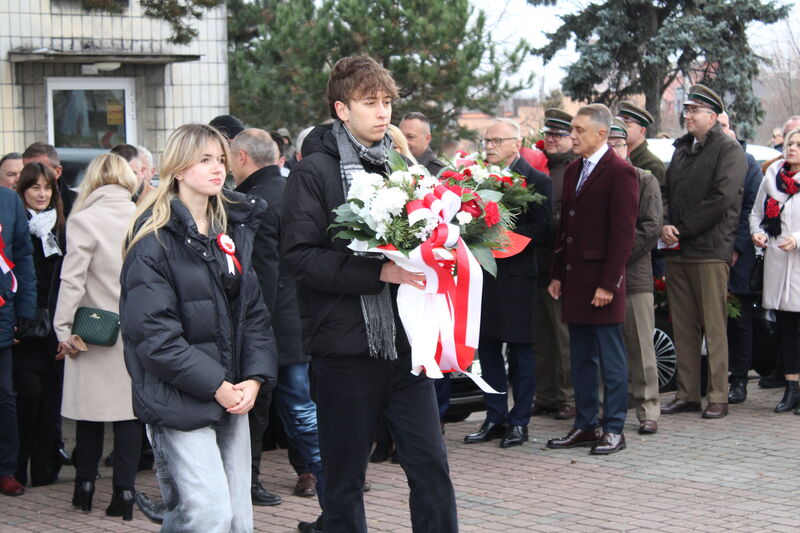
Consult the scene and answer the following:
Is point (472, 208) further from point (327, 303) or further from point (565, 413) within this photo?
point (565, 413)

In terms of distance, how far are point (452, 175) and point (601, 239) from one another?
9.45 ft

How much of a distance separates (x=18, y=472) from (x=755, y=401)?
5969 mm

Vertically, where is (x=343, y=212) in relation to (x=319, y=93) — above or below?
below

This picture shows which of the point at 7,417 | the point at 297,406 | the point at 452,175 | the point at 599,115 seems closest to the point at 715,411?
the point at 599,115

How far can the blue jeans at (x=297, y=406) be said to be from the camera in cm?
655

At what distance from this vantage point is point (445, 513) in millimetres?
4688

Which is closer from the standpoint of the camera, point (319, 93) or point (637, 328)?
point (637, 328)

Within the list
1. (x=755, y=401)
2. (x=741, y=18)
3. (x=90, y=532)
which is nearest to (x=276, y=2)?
(x=741, y=18)

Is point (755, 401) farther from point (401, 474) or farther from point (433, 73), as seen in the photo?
point (433, 73)

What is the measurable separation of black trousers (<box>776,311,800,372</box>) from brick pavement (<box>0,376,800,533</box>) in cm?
71

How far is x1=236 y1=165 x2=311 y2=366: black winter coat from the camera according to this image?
6.50 metres

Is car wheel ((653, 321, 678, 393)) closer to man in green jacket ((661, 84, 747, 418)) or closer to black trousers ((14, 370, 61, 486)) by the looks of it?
man in green jacket ((661, 84, 747, 418))

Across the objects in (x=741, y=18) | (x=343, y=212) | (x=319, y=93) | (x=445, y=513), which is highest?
(x=741, y=18)

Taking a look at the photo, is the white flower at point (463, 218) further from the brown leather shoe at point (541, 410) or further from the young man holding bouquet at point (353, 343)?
the brown leather shoe at point (541, 410)
